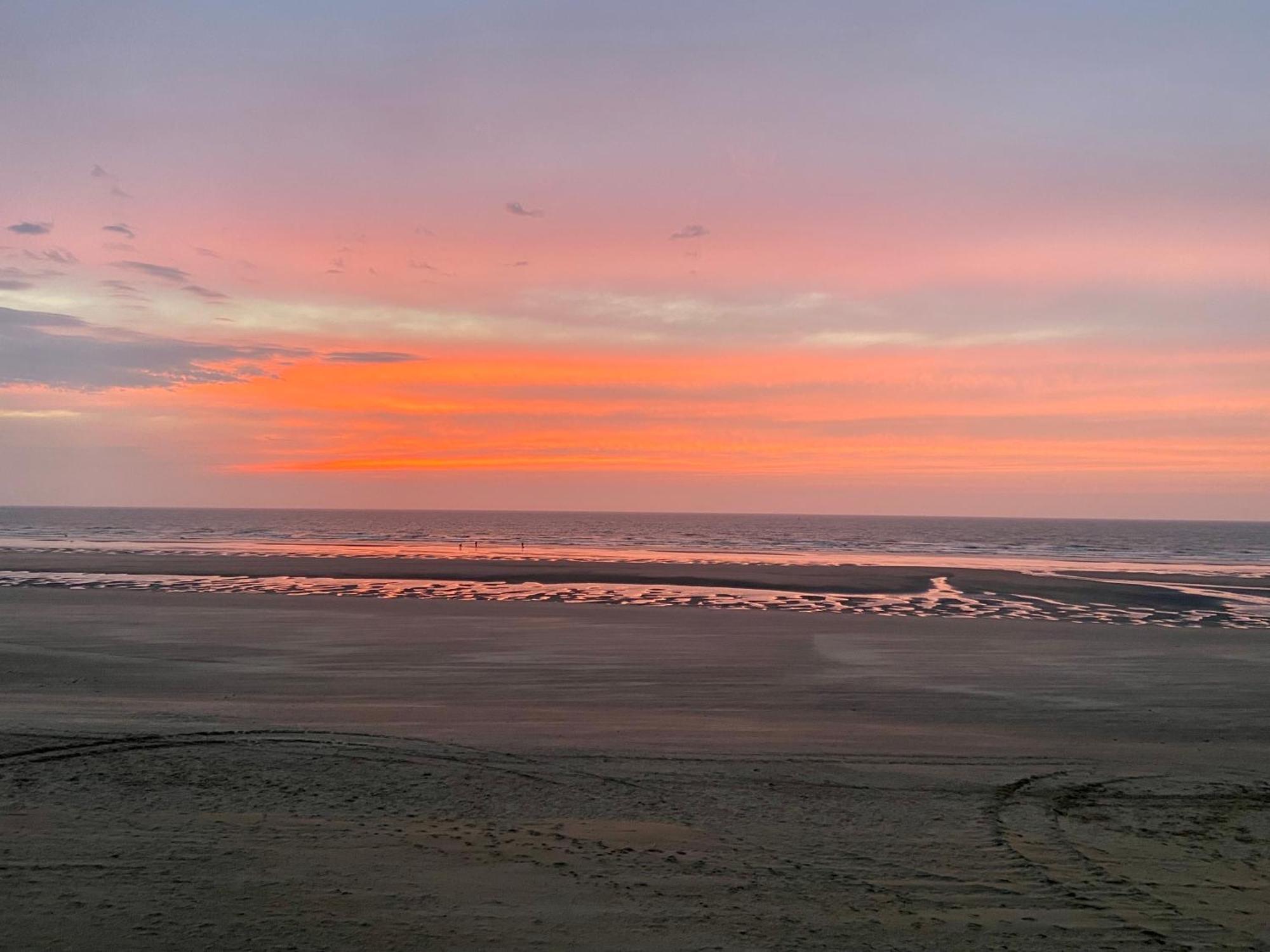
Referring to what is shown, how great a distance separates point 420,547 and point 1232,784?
6312 centimetres

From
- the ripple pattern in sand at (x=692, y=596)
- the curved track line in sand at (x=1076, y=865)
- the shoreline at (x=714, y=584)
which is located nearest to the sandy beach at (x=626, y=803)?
the curved track line in sand at (x=1076, y=865)

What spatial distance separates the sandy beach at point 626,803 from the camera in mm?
6383

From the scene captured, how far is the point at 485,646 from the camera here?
20484mm

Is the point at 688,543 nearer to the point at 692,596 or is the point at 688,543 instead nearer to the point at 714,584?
the point at 714,584

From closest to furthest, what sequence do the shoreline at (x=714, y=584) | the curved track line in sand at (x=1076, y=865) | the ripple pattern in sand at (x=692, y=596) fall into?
the curved track line in sand at (x=1076, y=865)
the ripple pattern in sand at (x=692, y=596)
the shoreline at (x=714, y=584)

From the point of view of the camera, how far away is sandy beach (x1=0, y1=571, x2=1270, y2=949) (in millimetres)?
6383

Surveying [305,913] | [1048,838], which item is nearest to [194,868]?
[305,913]

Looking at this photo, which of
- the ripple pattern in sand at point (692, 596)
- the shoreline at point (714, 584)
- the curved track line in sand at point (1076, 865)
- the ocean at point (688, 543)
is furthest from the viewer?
the ocean at point (688, 543)

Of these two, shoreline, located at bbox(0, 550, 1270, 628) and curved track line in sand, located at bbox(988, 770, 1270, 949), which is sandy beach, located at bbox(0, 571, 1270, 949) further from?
shoreline, located at bbox(0, 550, 1270, 628)

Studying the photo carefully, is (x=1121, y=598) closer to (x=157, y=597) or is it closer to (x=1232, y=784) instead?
(x=1232, y=784)

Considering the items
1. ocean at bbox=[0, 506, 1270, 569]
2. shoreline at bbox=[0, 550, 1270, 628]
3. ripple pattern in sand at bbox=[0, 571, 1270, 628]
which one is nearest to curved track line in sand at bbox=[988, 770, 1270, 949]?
ripple pattern in sand at bbox=[0, 571, 1270, 628]

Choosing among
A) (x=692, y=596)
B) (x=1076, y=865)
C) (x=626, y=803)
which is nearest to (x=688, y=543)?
(x=692, y=596)

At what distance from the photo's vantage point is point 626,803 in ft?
29.3

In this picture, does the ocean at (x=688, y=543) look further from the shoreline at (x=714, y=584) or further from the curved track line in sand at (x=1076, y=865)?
the curved track line in sand at (x=1076, y=865)
